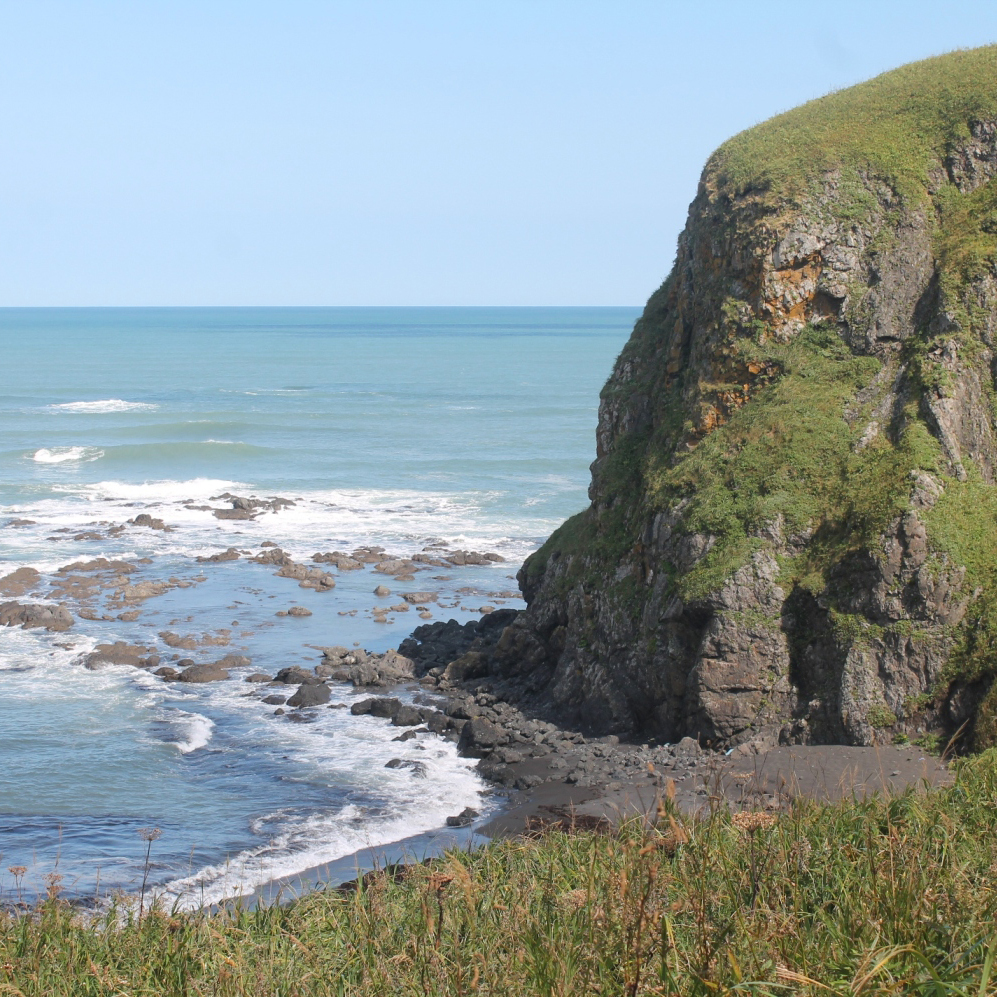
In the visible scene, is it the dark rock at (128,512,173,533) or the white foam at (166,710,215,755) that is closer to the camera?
the white foam at (166,710,215,755)

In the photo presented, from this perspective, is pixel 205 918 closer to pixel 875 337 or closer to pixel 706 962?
pixel 706 962

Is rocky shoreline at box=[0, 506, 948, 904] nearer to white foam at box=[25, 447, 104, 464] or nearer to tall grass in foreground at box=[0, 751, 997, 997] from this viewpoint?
tall grass in foreground at box=[0, 751, 997, 997]

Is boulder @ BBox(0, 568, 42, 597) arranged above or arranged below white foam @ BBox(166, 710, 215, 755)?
above

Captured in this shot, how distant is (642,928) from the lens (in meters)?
5.39

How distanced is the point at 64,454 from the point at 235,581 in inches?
1094

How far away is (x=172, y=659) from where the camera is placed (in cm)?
2766

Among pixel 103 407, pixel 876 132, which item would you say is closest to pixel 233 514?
pixel 876 132

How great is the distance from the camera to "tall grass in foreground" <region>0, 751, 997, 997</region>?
16.7 feet

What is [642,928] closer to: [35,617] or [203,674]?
[203,674]

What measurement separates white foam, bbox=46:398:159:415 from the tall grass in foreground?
7201cm

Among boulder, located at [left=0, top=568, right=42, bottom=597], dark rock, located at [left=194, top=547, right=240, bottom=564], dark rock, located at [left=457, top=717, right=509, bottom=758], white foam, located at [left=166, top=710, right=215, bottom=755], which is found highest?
dark rock, located at [left=194, top=547, right=240, bottom=564]

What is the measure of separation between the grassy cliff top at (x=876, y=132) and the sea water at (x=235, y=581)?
47.4 ft

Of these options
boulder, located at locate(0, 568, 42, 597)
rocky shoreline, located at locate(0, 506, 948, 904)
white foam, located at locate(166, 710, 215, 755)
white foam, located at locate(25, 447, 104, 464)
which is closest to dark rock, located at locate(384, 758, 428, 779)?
rocky shoreline, located at locate(0, 506, 948, 904)

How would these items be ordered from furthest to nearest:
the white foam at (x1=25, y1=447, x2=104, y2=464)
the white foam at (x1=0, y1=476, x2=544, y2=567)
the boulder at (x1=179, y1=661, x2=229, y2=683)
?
1. the white foam at (x1=25, y1=447, x2=104, y2=464)
2. the white foam at (x1=0, y1=476, x2=544, y2=567)
3. the boulder at (x1=179, y1=661, x2=229, y2=683)
